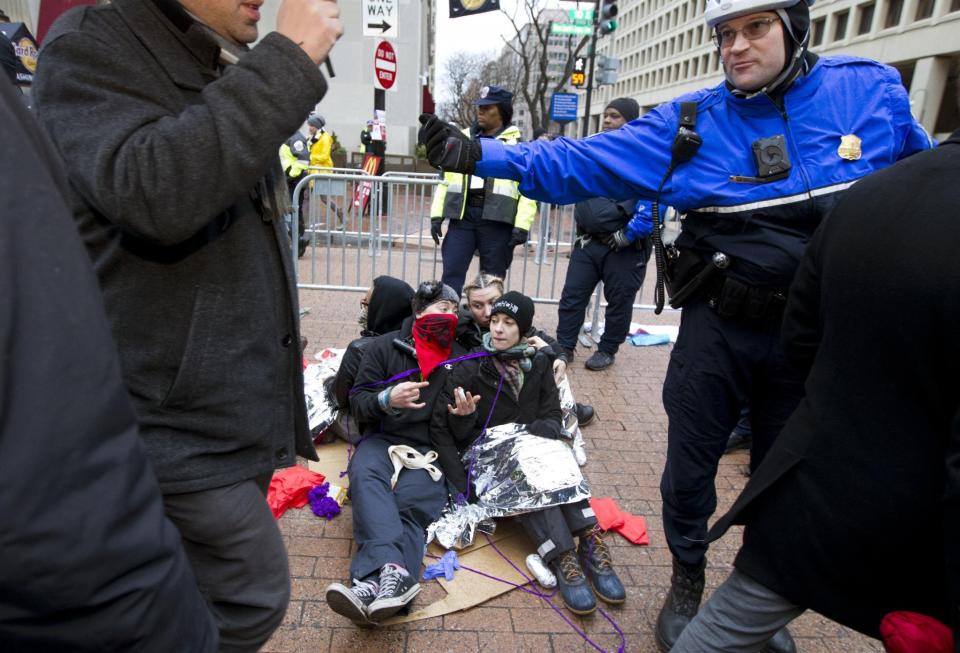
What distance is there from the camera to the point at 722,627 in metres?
1.84

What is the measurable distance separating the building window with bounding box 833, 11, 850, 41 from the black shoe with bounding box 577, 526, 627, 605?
42.4m

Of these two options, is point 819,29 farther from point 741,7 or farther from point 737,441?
point 741,7

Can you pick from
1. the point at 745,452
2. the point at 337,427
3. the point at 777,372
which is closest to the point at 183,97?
the point at 777,372

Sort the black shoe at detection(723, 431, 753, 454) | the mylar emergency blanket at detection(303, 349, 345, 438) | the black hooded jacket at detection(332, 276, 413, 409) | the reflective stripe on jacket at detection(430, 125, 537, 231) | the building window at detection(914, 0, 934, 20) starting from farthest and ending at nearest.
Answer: the building window at detection(914, 0, 934, 20)
the reflective stripe on jacket at detection(430, 125, 537, 231)
the black shoe at detection(723, 431, 753, 454)
the black hooded jacket at detection(332, 276, 413, 409)
the mylar emergency blanket at detection(303, 349, 345, 438)

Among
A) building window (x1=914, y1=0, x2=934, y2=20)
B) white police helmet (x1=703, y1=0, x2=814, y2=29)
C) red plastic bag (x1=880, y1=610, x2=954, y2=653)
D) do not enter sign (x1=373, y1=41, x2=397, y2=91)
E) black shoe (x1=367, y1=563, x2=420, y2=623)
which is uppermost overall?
building window (x1=914, y1=0, x2=934, y2=20)

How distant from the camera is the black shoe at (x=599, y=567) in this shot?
273cm

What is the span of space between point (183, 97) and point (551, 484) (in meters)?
2.20

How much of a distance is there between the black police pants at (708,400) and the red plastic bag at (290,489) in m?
1.81

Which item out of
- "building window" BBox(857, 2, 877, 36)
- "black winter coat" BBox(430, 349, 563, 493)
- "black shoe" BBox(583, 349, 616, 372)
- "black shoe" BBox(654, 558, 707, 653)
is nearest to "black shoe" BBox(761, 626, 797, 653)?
"black shoe" BBox(654, 558, 707, 653)

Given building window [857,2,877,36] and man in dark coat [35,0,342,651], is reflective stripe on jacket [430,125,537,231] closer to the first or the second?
man in dark coat [35,0,342,651]

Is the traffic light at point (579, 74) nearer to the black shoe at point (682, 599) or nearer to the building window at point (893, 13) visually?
the black shoe at point (682, 599)

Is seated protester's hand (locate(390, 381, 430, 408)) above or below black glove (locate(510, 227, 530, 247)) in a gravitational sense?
below

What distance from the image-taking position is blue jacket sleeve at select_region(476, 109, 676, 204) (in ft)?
7.97

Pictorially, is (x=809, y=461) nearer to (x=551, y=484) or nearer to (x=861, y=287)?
(x=861, y=287)
